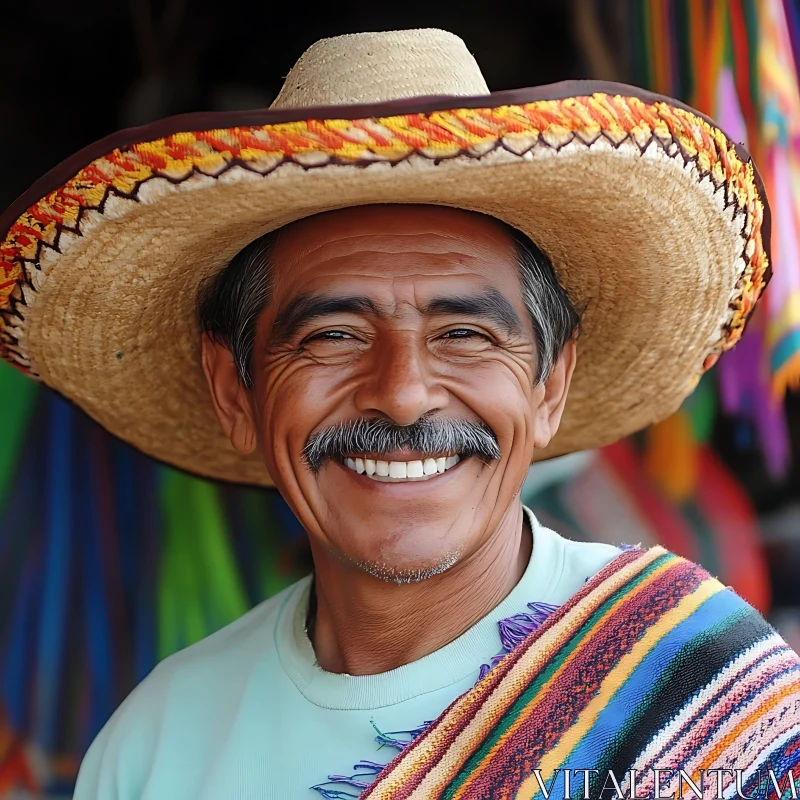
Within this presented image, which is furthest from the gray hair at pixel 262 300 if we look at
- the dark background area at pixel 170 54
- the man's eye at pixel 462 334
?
the dark background area at pixel 170 54

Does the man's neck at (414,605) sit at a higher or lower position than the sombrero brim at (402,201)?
lower

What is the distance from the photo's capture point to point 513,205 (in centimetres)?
171

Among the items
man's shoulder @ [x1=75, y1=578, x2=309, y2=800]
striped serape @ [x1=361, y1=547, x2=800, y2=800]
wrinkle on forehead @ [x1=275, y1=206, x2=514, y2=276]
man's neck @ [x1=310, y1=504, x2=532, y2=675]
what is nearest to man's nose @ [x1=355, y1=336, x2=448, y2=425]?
wrinkle on forehead @ [x1=275, y1=206, x2=514, y2=276]

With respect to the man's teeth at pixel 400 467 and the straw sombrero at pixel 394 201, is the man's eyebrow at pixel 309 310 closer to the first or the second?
the straw sombrero at pixel 394 201

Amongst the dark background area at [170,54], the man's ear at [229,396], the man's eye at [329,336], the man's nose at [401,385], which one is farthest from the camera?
the dark background area at [170,54]

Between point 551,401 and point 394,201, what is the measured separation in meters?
0.53

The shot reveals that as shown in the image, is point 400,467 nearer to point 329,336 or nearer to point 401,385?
point 401,385

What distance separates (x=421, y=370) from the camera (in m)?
1.74

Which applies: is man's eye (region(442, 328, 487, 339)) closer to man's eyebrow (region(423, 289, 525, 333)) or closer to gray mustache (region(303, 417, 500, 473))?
man's eyebrow (region(423, 289, 525, 333))

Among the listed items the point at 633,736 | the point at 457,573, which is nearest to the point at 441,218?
the point at 457,573

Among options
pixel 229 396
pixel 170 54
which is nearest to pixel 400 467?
pixel 229 396

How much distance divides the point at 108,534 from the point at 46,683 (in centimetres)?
58

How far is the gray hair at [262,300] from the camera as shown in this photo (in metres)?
1.89

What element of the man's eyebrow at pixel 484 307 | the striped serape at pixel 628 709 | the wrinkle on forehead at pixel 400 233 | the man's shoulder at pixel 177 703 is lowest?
the man's shoulder at pixel 177 703
